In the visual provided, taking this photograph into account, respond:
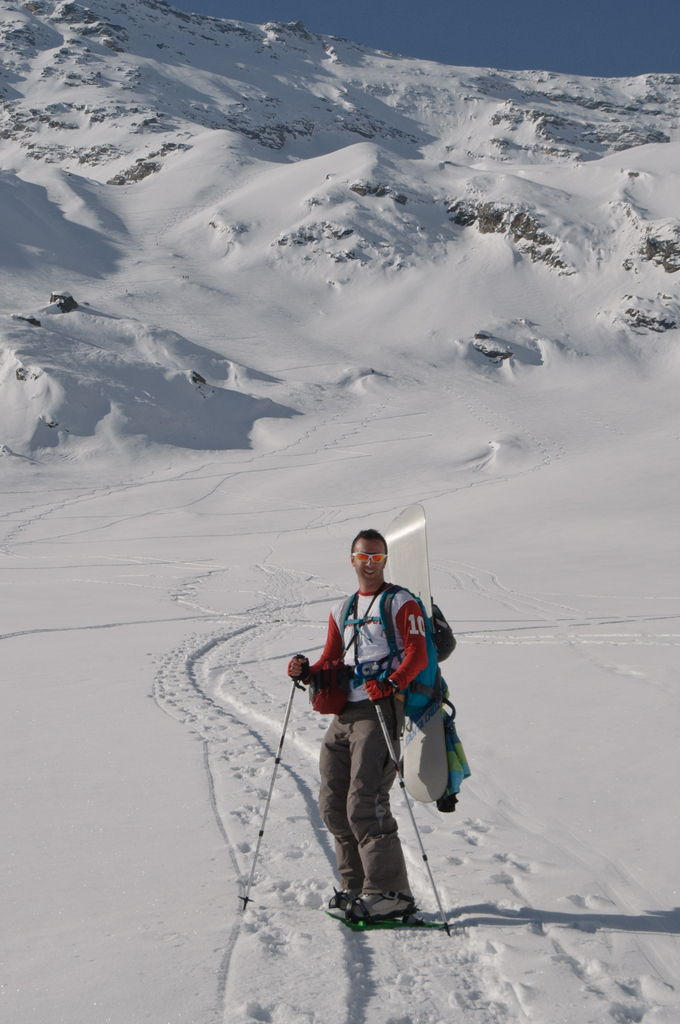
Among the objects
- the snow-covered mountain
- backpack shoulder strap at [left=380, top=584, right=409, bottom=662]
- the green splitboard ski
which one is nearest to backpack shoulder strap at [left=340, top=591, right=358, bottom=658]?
backpack shoulder strap at [left=380, top=584, right=409, bottom=662]

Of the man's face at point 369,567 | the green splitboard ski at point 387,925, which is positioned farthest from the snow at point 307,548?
the man's face at point 369,567

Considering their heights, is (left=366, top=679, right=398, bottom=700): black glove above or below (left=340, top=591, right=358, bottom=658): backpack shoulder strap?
below

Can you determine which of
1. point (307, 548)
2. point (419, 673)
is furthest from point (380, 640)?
point (307, 548)

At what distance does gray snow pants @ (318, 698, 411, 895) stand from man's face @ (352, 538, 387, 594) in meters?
0.58

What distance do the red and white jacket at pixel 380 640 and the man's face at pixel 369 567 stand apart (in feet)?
0.14

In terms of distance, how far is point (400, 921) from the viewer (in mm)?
3297

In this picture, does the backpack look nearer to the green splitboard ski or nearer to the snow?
the green splitboard ski

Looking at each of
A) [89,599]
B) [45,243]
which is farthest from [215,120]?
[89,599]

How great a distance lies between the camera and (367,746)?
11.2 ft

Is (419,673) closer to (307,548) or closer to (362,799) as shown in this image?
(362,799)

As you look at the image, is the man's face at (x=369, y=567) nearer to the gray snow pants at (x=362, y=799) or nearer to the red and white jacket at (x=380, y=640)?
the red and white jacket at (x=380, y=640)

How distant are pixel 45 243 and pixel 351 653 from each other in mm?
74112

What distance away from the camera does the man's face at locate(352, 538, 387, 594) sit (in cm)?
357

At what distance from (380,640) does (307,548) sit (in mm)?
17898
